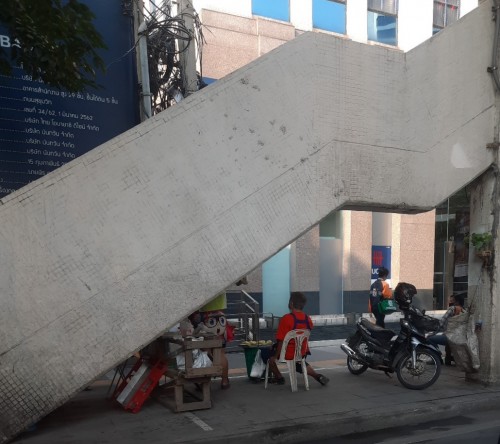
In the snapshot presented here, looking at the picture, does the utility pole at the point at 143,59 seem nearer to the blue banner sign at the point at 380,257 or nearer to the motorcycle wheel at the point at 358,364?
the motorcycle wheel at the point at 358,364

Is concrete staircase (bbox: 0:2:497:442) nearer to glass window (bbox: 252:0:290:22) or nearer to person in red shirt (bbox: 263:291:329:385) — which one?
person in red shirt (bbox: 263:291:329:385)

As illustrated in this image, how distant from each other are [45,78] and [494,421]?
6651 mm

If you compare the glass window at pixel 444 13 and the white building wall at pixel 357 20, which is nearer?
the white building wall at pixel 357 20

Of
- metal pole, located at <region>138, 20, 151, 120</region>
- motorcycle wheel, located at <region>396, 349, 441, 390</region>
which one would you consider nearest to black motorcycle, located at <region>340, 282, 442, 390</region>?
motorcycle wheel, located at <region>396, 349, 441, 390</region>

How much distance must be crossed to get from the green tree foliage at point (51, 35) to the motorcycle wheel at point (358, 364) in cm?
550

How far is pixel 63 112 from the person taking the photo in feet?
26.0

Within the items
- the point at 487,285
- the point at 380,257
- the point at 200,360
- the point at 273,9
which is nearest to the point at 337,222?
the point at 380,257

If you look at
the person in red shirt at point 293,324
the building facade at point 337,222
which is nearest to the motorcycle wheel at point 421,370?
the person in red shirt at point 293,324

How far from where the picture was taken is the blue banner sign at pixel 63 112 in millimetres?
7445

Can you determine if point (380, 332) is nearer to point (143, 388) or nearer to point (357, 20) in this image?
point (143, 388)

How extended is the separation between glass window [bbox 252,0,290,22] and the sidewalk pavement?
37.7 ft

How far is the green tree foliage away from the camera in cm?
481

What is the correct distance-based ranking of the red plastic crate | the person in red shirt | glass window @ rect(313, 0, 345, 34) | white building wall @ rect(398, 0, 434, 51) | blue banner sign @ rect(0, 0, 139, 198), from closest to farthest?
the red plastic crate < the person in red shirt < blue banner sign @ rect(0, 0, 139, 198) < glass window @ rect(313, 0, 345, 34) < white building wall @ rect(398, 0, 434, 51)

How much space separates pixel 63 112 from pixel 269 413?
535 centimetres
